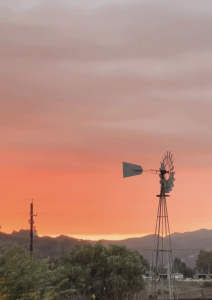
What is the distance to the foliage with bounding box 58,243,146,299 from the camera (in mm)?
46281

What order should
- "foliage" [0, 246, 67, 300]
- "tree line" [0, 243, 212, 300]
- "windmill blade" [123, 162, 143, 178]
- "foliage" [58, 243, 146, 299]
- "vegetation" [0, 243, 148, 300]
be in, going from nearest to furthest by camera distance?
"foliage" [0, 246, 67, 300] → "windmill blade" [123, 162, 143, 178] → "tree line" [0, 243, 212, 300] → "vegetation" [0, 243, 148, 300] → "foliage" [58, 243, 146, 299]

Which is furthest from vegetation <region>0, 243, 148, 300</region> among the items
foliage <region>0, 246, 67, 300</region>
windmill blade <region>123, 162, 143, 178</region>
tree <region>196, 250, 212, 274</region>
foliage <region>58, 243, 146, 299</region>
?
tree <region>196, 250, 212, 274</region>

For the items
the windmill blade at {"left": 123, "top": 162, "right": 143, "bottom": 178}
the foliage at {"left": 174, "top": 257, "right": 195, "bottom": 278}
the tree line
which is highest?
the windmill blade at {"left": 123, "top": 162, "right": 143, "bottom": 178}

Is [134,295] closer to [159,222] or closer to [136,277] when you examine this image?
[136,277]

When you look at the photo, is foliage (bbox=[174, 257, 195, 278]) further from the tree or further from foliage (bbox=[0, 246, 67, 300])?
foliage (bbox=[0, 246, 67, 300])

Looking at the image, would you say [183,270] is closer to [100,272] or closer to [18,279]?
[100,272]

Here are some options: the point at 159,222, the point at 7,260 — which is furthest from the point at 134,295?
the point at 7,260

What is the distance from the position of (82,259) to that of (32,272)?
2464cm

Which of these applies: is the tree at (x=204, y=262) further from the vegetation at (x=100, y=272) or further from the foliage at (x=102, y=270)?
the foliage at (x=102, y=270)

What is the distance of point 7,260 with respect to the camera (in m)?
22.1

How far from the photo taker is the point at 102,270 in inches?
1887

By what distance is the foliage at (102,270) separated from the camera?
46281 millimetres

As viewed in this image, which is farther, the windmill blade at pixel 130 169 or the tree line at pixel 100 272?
the tree line at pixel 100 272

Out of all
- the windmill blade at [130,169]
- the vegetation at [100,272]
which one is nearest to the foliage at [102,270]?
the vegetation at [100,272]
